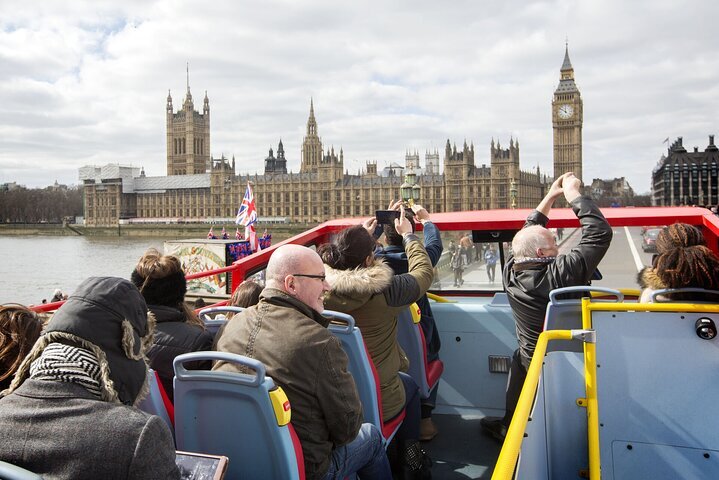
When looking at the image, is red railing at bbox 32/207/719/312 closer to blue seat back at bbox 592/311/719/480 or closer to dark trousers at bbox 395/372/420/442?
dark trousers at bbox 395/372/420/442

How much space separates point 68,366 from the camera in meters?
1.15

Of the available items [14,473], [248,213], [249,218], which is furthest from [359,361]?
[248,213]

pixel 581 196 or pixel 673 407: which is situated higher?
pixel 581 196

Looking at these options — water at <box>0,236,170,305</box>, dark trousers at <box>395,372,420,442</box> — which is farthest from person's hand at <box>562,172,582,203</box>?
water at <box>0,236,170,305</box>

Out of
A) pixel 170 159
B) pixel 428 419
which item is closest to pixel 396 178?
pixel 170 159

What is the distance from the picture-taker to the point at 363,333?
2377 mm

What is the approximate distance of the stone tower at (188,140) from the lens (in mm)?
96062

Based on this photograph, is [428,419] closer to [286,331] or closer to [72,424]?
[286,331]

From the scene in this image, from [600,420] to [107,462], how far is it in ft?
5.24

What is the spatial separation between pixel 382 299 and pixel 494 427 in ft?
3.53

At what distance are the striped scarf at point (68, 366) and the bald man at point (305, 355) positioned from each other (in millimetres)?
549

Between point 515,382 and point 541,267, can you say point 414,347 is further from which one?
point 541,267

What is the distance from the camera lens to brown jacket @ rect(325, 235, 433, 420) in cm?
227

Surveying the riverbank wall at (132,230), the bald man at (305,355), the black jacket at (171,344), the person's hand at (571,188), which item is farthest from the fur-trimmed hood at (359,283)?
the riverbank wall at (132,230)
